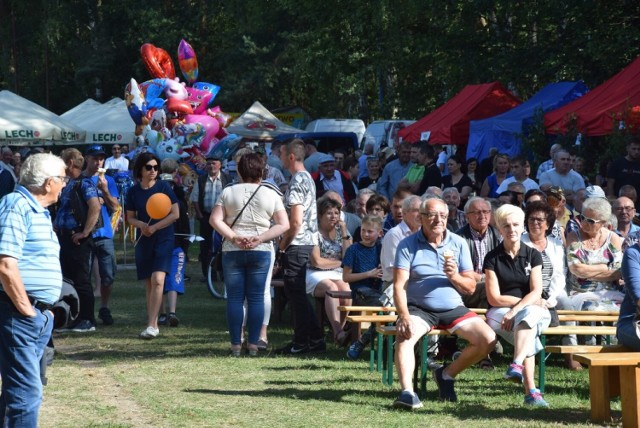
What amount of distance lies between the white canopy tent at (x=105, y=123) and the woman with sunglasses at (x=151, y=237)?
68.2 feet

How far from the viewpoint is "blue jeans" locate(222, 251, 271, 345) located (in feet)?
35.4

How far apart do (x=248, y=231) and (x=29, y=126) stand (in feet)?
55.9

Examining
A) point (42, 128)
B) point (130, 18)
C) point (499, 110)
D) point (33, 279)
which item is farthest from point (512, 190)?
point (130, 18)

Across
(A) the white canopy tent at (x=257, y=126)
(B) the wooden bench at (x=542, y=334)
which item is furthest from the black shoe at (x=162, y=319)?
(A) the white canopy tent at (x=257, y=126)

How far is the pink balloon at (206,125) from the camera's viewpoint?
85.6 feet

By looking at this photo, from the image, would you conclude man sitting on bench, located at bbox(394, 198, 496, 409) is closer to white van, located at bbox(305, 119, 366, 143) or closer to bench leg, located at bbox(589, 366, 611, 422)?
bench leg, located at bbox(589, 366, 611, 422)

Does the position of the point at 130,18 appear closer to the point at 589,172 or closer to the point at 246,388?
the point at 589,172

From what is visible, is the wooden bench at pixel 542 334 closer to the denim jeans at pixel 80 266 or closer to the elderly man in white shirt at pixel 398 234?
the elderly man in white shirt at pixel 398 234

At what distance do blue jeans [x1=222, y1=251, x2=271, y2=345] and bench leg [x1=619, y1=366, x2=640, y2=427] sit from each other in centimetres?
404

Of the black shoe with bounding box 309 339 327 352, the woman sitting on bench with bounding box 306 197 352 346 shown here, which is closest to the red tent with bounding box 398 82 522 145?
the woman sitting on bench with bounding box 306 197 352 346

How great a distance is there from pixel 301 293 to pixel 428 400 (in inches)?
116

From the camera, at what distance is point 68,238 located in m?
12.7

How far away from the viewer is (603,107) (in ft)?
55.9

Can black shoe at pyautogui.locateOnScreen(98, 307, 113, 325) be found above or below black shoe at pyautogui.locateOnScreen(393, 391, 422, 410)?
above
